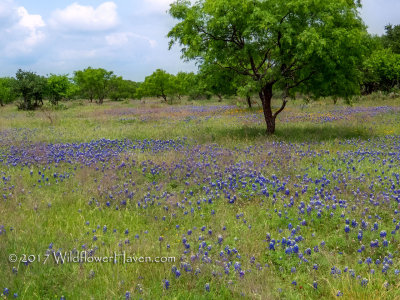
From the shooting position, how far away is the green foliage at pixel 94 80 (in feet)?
189

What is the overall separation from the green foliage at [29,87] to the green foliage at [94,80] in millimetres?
13851

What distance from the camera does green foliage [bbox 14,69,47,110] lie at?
134 feet

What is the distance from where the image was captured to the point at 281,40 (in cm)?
1384

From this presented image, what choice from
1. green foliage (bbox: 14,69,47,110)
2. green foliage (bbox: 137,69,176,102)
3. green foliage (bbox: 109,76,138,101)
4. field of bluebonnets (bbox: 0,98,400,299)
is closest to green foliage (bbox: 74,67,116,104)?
green foliage (bbox: 109,76,138,101)

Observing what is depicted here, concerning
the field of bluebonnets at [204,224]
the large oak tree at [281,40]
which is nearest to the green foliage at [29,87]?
the large oak tree at [281,40]

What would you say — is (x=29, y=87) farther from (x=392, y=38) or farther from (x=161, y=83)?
(x=392, y=38)

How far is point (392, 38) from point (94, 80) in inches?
2028

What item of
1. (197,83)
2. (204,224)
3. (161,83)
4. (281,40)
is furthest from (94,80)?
(204,224)

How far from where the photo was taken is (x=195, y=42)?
13.5m

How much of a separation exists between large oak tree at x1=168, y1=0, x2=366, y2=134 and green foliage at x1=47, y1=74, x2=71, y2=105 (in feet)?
117

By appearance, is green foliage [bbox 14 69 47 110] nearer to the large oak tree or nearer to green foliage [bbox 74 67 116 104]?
green foliage [bbox 74 67 116 104]

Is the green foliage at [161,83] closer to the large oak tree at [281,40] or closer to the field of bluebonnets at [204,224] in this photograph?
the large oak tree at [281,40]

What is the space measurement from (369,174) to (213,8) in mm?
9213

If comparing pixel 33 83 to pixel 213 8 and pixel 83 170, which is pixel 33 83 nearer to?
pixel 213 8
